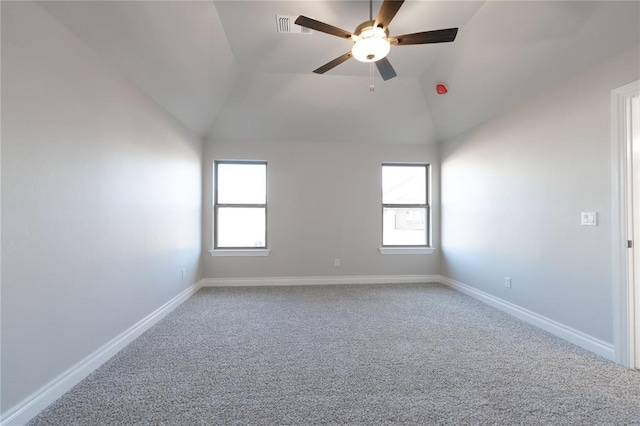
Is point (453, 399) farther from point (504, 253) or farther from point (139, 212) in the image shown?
point (139, 212)

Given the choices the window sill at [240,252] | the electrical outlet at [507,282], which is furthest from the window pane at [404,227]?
the window sill at [240,252]

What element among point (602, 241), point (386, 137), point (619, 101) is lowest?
point (602, 241)

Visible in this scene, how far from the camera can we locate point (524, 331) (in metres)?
2.53

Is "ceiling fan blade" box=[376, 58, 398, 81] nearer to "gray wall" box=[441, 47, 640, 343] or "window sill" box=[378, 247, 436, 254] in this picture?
"gray wall" box=[441, 47, 640, 343]

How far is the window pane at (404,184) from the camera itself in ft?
14.5

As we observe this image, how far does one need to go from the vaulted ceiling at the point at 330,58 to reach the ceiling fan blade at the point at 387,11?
0.70m

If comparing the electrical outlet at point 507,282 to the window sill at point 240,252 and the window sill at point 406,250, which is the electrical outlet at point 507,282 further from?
the window sill at point 240,252

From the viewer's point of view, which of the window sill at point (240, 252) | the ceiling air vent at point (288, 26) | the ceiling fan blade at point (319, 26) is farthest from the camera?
the window sill at point (240, 252)

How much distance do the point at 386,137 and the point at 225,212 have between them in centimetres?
289

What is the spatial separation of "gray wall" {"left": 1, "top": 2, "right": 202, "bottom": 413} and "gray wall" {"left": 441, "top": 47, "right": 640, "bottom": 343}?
3916mm

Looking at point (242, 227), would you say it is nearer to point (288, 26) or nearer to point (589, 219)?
point (288, 26)

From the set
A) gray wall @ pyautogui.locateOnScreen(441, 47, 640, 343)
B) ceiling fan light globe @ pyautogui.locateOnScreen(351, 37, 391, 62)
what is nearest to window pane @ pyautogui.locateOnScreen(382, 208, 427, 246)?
gray wall @ pyautogui.locateOnScreen(441, 47, 640, 343)

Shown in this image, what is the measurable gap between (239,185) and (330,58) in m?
2.34

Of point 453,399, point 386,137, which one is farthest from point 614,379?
point 386,137
